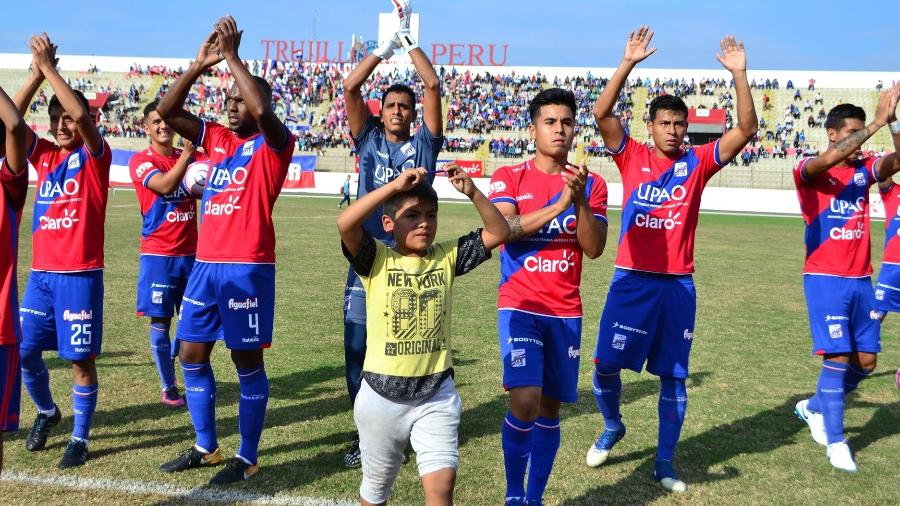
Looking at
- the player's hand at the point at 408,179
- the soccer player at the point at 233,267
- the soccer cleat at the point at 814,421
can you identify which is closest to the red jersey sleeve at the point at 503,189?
the player's hand at the point at 408,179

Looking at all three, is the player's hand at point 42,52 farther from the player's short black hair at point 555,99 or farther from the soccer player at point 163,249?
the player's short black hair at point 555,99

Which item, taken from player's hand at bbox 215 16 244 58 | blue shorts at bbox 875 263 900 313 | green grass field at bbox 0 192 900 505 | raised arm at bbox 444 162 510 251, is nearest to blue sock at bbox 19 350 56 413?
green grass field at bbox 0 192 900 505

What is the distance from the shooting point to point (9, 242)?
403 centimetres

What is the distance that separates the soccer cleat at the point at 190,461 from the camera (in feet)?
17.4

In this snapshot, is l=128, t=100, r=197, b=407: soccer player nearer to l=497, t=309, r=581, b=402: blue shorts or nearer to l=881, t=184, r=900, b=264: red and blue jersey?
l=497, t=309, r=581, b=402: blue shorts

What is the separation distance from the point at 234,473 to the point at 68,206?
7.74 feet

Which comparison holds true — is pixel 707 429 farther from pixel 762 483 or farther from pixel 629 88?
pixel 629 88

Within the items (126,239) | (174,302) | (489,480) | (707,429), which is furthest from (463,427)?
(126,239)

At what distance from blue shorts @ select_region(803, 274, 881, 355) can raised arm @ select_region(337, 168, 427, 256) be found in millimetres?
4069

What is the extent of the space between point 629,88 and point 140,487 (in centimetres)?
5730

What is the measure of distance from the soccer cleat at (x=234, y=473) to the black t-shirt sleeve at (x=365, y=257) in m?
2.04

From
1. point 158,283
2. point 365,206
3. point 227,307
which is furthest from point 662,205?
point 158,283

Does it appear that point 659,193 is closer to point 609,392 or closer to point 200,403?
point 609,392

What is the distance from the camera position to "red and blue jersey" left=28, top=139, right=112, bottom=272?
5641 mm
